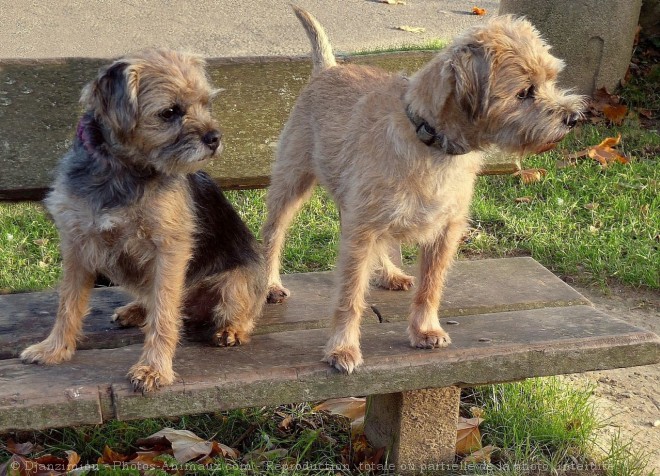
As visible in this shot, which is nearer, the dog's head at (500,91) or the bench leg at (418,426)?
the dog's head at (500,91)

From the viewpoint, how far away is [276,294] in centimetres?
385

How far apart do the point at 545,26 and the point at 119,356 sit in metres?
4.99

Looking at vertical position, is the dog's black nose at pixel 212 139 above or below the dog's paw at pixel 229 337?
above

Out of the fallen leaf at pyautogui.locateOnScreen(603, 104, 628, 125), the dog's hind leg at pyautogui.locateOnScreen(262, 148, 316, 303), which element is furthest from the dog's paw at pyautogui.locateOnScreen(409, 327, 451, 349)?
the fallen leaf at pyautogui.locateOnScreen(603, 104, 628, 125)

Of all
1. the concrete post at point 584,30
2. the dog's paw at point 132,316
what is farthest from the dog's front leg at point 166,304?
the concrete post at point 584,30

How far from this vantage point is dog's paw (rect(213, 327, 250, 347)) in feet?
10.9

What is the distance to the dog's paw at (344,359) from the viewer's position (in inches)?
120

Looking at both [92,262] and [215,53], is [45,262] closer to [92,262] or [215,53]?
[92,262]

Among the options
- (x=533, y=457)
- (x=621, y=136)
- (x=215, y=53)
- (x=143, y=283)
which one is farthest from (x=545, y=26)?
(x=143, y=283)

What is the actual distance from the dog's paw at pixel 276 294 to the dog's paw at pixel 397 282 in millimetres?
472

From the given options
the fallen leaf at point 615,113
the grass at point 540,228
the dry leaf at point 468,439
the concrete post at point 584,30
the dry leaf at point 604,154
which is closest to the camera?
the dry leaf at point 468,439

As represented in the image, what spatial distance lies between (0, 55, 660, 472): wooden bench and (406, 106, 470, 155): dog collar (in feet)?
2.41

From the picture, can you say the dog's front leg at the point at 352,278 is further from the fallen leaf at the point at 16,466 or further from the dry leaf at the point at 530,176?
the dry leaf at the point at 530,176

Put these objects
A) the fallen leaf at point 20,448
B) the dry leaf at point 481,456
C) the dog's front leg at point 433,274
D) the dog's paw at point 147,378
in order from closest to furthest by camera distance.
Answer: the dog's paw at point 147,378, the dog's front leg at point 433,274, the fallen leaf at point 20,448, the dry leaf at point 481,456
